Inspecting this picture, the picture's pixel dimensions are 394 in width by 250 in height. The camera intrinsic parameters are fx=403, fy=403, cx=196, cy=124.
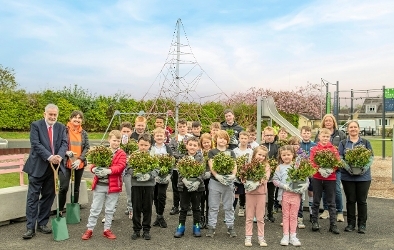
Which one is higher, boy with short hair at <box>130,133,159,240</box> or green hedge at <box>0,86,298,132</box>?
green hedge at <box>0,86,298,132</box>

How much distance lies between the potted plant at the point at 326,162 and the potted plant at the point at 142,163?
2675 millimetres

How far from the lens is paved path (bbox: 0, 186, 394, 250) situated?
593 cm

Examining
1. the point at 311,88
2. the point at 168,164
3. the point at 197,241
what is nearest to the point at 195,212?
the point at 197,241

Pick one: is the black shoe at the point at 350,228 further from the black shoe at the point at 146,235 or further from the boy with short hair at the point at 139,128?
the boy with short hair at the point at 139,128

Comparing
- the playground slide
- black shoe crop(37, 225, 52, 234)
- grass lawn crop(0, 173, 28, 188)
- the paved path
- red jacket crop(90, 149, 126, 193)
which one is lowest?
the paved path

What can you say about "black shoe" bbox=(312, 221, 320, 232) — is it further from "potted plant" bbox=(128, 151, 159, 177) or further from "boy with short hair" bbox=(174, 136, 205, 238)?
"potted plant" bbox=(128, 151, 159, 177)

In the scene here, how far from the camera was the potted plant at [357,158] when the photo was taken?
664 centimetres

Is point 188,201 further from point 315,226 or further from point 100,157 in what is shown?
point 315,226

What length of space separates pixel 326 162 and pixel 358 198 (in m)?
0.96

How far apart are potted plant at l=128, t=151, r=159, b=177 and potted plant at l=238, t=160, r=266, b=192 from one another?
54.3 inches

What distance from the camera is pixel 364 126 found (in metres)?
49.7

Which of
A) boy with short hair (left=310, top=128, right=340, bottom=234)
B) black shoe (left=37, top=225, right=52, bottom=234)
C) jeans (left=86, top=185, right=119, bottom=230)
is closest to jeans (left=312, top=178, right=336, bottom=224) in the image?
boy with short hair (left=310, top=128, right=340, bottom=234)

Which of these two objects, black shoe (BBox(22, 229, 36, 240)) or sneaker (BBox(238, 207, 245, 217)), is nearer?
black shoe (BBox(22, 229, 36, 240))

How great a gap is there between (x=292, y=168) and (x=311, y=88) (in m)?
45.3
